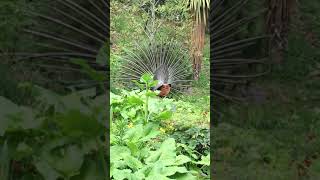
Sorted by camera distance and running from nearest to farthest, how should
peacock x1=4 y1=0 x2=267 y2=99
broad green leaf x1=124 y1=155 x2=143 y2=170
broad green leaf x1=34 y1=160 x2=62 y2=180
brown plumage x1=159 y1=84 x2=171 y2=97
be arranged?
broad green leaf x1=34 y1=160 x2=62 y2=180
broad green leaf x1=124 y1=155 x2=143 y2=170
peacock x1=4 y1=0 x2=267 y2=99
brown plumage x1=159 y1=84 x2=171 y2=97

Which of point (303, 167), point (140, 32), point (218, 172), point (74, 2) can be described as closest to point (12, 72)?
point (74, 2)

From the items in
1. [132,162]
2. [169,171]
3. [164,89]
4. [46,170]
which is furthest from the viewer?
[164,89]

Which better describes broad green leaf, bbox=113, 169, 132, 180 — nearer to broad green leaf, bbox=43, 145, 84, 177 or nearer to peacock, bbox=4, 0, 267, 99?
broad green leaf, bbox=43, 145, 84, 177

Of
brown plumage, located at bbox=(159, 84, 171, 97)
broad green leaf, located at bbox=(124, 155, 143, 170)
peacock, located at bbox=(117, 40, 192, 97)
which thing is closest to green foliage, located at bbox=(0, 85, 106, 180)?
broad green leaf, located at bbox=(124, 155, 143, 170)

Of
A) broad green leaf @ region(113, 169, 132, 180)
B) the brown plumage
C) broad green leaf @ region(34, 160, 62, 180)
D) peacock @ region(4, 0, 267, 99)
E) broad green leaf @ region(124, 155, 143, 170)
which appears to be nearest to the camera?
broad green leaf @ region(34, 160, 62, 180)

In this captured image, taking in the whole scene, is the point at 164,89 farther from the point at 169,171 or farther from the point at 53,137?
the point at 53,137

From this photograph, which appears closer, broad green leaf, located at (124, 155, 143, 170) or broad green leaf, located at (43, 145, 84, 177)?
broad green leaf, located at (43, 145, 84, 177)

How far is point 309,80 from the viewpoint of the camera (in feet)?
13.9

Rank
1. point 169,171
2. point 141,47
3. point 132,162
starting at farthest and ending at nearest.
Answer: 1. point 141,47
2. point 132,162
3. point 169,171

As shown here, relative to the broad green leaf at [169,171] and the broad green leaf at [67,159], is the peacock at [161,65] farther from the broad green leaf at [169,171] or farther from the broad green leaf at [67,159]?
the broad green leaf at [67,159]

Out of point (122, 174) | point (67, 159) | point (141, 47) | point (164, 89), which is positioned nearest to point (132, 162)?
point (122, 174)

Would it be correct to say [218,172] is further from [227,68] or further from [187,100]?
[187,100]

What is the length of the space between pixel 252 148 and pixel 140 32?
406 centimetres

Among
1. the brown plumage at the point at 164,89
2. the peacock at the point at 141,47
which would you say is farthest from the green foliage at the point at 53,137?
the brown plumage at the point at 164,89
